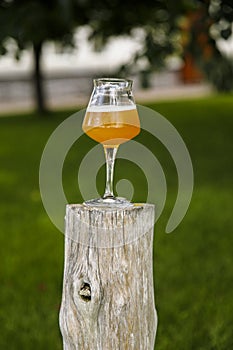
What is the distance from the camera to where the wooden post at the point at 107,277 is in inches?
104

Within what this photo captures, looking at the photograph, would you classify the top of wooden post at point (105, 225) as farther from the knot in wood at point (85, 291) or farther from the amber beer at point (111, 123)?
the amber beer at point (111, 123)

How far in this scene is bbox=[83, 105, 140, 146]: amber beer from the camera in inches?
104

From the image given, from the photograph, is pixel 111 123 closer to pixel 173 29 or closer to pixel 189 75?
pixel 173 29

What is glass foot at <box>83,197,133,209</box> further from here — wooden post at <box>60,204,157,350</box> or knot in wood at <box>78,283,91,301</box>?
knot in wood at <box>78,283,91,301</box>

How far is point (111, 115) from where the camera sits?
104 inches

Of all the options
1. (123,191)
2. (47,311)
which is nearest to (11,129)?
(47,311)

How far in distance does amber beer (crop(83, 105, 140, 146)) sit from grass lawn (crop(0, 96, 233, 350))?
1.86 metres

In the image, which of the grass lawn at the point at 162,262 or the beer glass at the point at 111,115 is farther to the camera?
the grass lawn at the point at 162,262

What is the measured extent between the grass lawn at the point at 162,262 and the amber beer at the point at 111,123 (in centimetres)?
186

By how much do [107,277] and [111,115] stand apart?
22.7 inches

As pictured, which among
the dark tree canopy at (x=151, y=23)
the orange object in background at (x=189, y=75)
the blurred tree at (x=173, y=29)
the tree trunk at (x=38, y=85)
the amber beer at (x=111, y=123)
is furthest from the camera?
the orange object in background at (x=189, y=75)

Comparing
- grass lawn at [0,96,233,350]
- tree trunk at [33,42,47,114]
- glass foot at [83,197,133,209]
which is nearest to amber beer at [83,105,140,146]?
glass foot at [83,197,133,209]

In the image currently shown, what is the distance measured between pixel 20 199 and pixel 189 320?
4.29 m

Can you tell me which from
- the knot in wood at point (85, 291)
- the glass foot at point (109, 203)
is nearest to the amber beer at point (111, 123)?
the glass foot at point (109, 203)
